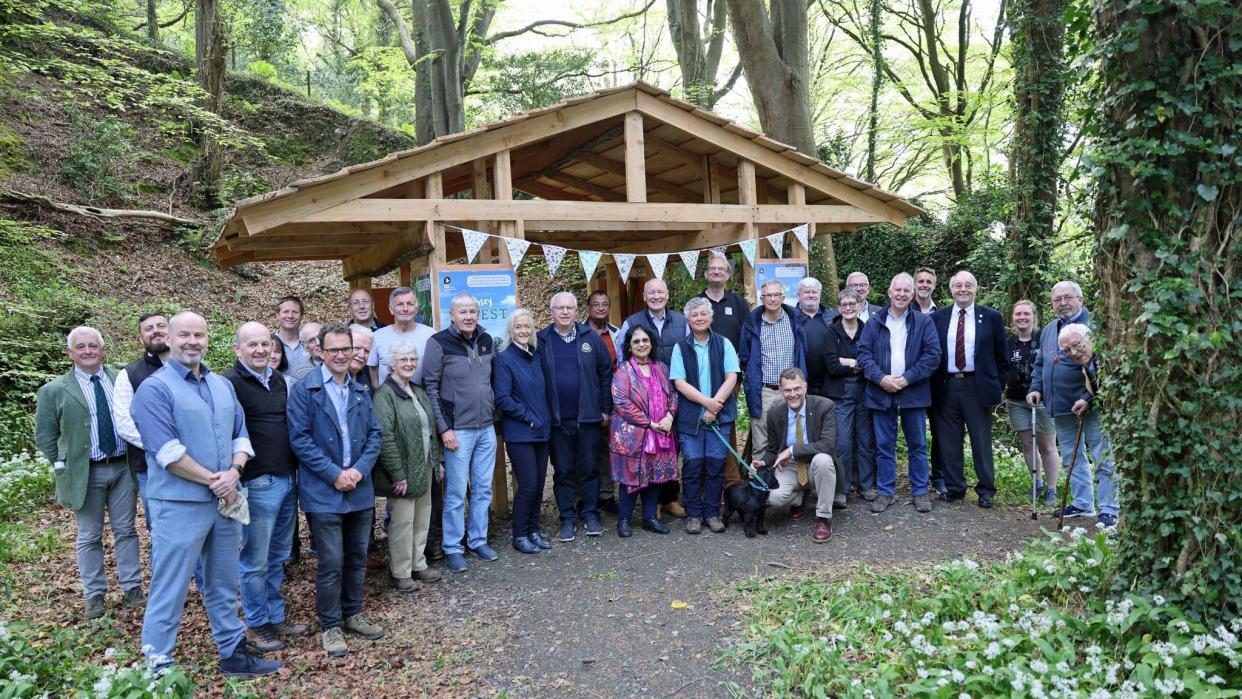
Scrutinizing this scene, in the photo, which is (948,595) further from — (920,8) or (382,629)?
(920,8)

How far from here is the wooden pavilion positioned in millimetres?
5965

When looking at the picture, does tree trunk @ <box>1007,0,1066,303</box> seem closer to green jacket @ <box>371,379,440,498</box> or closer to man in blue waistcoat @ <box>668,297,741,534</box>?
man in blue waistcoat @ <box>668,297,741,534</box>

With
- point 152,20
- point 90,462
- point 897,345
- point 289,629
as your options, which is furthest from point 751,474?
point 152,20

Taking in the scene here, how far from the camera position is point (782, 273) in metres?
7.47

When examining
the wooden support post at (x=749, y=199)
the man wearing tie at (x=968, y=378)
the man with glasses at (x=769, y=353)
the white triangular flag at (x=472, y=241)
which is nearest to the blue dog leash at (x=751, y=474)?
the man with glasses at (x=769, y=353)

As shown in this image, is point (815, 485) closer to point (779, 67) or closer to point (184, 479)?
point (184, 479)

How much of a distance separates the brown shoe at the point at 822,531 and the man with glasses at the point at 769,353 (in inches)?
18.9

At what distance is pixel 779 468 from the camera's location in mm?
5730

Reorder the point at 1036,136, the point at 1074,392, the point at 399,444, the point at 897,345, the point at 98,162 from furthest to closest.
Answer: the point at 98,162
the point at 1036,136
the point at 897,345
the point at 1074,392
the point at 399,444

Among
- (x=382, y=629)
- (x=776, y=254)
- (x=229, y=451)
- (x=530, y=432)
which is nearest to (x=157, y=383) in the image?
(x=229, y=451)

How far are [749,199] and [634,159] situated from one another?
122 cm

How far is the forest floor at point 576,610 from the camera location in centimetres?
377

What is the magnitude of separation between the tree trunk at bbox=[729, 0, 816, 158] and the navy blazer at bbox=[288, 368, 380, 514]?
7.81 m

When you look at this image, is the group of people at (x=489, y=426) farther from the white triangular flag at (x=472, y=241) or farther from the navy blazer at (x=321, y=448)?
the white triangular flag at (x=472, y=241)
